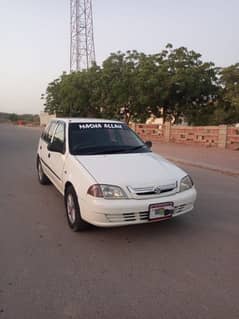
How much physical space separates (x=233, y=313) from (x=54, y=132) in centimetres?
473

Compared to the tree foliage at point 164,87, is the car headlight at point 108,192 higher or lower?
lower

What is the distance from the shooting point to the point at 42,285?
293 centimetres

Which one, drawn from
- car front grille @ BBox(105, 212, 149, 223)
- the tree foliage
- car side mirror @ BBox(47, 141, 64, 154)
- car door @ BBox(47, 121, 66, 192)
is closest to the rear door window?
car door @ BBox(47, 121, 66, 192)

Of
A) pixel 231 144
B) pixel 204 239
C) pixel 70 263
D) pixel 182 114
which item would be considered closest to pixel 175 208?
pixel 204 239

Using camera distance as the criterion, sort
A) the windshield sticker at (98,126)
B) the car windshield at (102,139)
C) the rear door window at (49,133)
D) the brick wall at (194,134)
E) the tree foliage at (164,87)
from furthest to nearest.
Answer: the tree foliage at (164,87) → the brick wall at (194,134) → the rear door window at (49,133) → the windshield sticker at (98,126) → the car windshield at (102,139)

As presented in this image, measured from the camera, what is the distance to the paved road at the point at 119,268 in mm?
2609

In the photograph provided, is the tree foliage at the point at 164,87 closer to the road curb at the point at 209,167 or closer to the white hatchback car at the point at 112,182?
the road curb at the point at 209,167

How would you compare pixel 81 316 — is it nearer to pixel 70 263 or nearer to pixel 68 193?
pixel 70 263

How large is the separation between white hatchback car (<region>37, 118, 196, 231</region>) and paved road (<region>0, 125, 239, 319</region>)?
39 centimetres

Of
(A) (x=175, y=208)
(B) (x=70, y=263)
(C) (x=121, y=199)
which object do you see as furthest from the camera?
(A) (x=175, y=208)

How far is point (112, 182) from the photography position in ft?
12.5

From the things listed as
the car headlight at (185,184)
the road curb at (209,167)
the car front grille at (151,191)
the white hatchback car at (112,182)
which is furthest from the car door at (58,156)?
the road curb at (209,167)

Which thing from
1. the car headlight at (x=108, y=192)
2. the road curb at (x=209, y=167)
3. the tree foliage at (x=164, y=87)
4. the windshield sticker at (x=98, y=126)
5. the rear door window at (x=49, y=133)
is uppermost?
the tree foliage at (x=164, y=87)

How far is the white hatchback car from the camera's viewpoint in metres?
3.74
